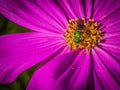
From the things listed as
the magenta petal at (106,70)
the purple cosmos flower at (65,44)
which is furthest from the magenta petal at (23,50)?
the magenta petal at (106,70)

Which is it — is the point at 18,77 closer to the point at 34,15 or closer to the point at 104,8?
the point at 34,15

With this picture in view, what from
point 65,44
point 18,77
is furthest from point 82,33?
point 18,77

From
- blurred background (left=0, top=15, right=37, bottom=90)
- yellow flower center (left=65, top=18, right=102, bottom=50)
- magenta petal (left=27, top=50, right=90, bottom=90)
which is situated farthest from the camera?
blurred background (left=0, top=15, right=37, bottom=90)

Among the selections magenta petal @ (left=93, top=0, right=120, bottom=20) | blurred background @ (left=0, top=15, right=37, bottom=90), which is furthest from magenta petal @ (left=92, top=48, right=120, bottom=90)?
blurred background @ (left=0, top=15, right=37, bottom=90)

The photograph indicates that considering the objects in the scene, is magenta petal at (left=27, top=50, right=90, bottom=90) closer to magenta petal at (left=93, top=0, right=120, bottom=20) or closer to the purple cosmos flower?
the purple cosmos flower

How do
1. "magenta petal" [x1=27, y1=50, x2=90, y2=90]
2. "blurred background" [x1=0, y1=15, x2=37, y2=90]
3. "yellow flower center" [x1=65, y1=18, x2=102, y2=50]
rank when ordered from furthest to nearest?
"blurred background" [x1=0, y1=15, x2=37, y2=90], "yellow flower center" [x1=65, y1=18, x2=102, y2=50], "magenta petal" [x1=27, y1=50, x2=90, y2=90]

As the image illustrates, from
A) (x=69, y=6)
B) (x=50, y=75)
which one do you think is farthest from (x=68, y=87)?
(x=69, y=6)
